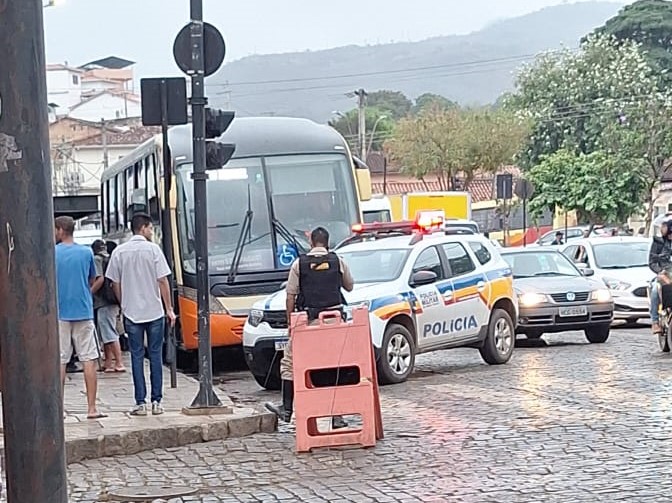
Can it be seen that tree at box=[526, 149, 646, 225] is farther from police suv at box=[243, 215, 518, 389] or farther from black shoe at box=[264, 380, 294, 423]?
black shoe at box=[264, 380, 294, 423]

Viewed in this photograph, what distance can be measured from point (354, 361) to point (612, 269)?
13.8m

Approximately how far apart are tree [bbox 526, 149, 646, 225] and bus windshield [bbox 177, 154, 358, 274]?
28719mm

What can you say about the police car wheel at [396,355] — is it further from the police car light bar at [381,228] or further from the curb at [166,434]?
the curb at [166,434]

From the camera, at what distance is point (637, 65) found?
53875 mm

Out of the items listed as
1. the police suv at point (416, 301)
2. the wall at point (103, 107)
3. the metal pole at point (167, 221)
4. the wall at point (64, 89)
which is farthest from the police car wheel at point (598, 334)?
the wall at point (64, 89)

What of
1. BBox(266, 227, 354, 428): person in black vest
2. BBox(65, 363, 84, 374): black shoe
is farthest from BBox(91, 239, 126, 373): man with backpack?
BBox(266, 227, 354, 428): person in black vest

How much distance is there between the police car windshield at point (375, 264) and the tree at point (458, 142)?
35196 millimetres

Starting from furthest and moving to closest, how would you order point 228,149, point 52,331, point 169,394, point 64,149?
point 64,149
point 169,394
point 228,149
point 52,331

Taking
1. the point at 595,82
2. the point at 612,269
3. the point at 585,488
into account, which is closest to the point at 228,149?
the point at 585,488

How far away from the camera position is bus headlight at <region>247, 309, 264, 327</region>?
14039 millimetres

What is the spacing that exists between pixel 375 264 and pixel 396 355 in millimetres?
1514

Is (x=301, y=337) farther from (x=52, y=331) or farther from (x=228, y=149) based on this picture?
(x=52, y=331)

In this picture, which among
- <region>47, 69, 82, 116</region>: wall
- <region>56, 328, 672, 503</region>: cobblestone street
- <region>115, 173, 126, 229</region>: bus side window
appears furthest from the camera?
<region>47, 69, 82, 116</region>: wall

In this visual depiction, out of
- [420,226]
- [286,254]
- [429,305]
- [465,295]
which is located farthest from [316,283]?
[286,254]
